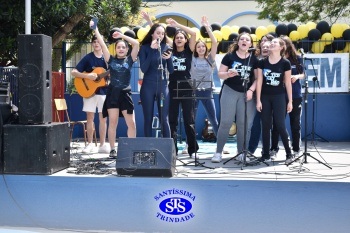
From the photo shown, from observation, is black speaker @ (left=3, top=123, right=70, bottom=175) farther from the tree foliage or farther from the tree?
the tree

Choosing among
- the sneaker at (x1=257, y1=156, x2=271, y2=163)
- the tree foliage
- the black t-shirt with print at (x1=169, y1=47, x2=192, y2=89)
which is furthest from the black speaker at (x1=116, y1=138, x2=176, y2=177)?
the tree foliage

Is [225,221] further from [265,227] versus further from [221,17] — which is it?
[221,17]

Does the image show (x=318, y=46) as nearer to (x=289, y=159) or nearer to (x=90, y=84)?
(x=289, y=159)

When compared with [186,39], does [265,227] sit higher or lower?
lower

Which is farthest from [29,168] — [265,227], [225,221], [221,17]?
[221,17]

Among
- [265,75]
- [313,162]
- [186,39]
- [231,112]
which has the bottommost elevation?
[313,162]

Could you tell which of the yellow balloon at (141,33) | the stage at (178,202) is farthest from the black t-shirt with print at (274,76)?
the yellow balloon at (141,33)

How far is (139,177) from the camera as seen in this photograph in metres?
5.43

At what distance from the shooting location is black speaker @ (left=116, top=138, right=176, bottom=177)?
541 centimetres

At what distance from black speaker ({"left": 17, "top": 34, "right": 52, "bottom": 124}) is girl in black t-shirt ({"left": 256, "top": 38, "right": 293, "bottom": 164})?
258 centimetres

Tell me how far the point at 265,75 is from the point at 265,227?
2.09m

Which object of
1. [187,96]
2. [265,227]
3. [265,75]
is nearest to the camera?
[265,227]

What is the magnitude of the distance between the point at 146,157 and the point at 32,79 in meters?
1.47

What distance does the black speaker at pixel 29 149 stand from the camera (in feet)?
18.2
